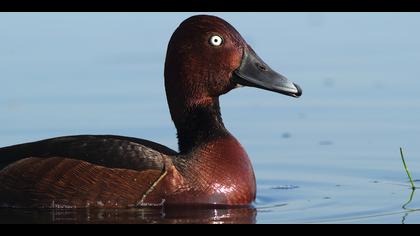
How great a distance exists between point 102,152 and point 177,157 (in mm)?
626

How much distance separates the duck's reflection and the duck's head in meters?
1.09

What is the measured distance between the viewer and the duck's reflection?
11.4m

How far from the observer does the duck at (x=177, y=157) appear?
38.8 feet

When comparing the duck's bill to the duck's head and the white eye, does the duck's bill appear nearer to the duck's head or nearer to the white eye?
the duck's head

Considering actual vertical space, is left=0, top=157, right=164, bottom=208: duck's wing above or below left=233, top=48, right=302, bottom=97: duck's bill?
below

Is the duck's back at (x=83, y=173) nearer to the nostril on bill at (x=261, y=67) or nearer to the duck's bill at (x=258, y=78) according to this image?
the duck's bill at (x=258, y=78)

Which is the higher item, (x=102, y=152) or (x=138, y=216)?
(x=102, y=152)

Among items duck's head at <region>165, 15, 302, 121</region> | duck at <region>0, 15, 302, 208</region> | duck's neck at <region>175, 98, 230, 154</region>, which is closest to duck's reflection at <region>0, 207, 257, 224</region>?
duck at <region>0, 15, 302, 208</region>

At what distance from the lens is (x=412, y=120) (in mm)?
15289

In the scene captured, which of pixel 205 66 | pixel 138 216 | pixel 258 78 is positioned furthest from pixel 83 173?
pixel 258 78

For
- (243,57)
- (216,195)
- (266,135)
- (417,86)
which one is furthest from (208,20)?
(417,86)

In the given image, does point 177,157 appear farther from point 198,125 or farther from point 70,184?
point 70,184

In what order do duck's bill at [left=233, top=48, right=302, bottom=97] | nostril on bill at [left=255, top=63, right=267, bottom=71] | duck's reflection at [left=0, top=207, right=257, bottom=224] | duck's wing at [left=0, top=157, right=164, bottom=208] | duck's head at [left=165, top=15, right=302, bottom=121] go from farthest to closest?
nostril on bill at [left=255, top=63, right=267, bottom=71], duck's bill at [left=233, top=48, right=302, bottom=97], duck's head at [left=165, top=15, right=302, bottom=121], duck's wing at [left=0, top=157, right=164, bottom=208], duck's reflection at [left=0, top=207, right=257, bottom=224]

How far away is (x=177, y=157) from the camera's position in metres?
12.1
